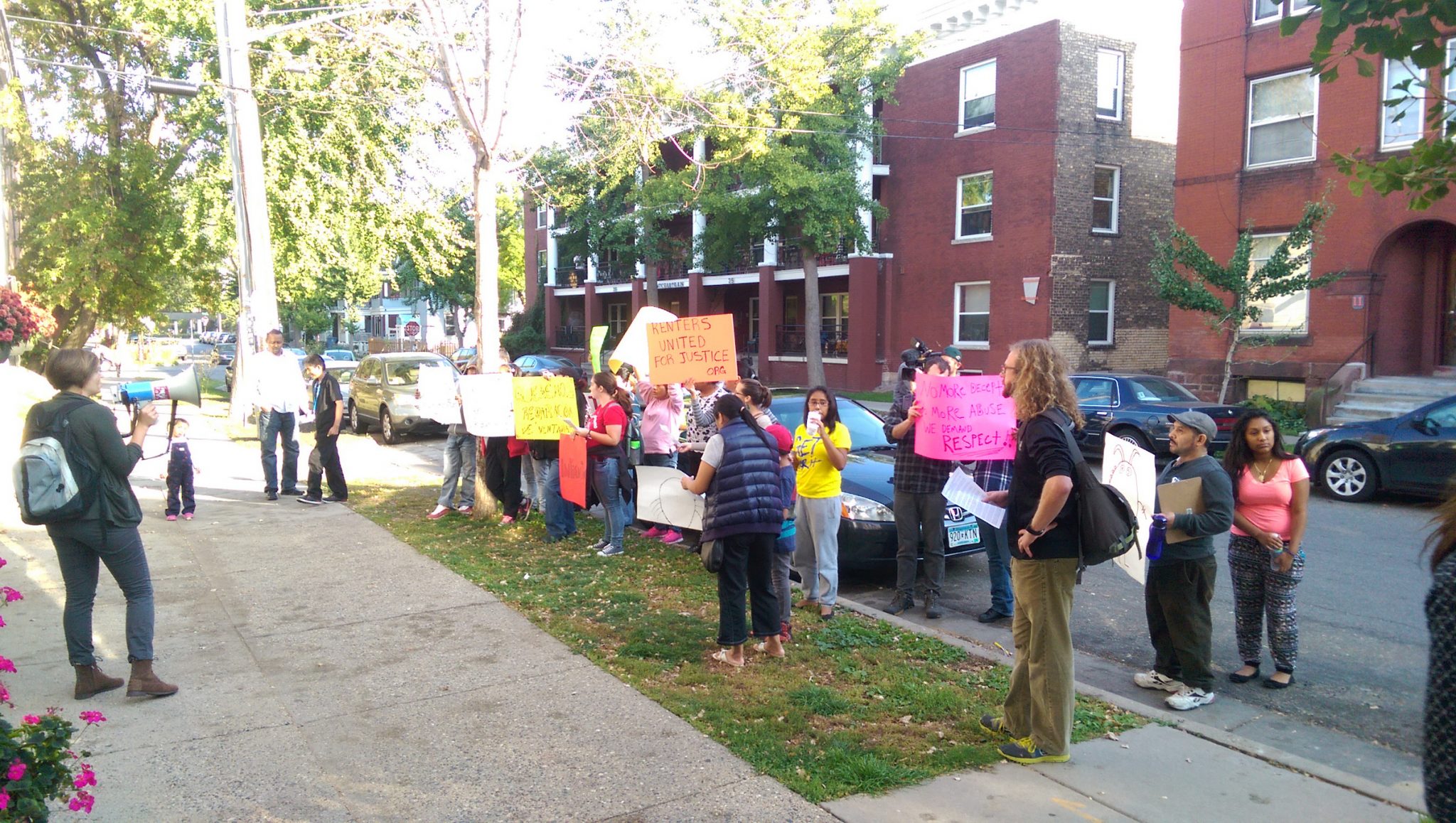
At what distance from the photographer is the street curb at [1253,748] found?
13.7 feet

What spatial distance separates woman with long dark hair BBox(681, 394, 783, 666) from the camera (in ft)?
18.4

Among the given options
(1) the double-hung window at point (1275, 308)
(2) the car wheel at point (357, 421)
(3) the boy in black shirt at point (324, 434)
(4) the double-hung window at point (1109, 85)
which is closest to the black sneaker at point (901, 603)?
(3) the boy in black shirt at point (324, 434)

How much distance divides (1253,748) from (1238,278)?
15469 mm

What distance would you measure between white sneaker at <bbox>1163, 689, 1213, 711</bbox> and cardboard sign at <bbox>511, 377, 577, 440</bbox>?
5.41 meters

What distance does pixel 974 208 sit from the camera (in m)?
27.7

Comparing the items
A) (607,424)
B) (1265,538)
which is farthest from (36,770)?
(607,424)

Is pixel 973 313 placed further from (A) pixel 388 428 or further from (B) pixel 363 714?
(B) pixel 363 714

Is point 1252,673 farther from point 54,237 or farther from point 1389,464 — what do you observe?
point 54,237

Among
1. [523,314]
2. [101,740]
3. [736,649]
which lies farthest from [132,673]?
[523,314]

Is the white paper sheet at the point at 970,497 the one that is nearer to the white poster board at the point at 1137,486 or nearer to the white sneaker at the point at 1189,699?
the white poster board at the point at 1137,486

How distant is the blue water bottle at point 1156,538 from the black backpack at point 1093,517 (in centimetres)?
93

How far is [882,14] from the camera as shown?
26406 mm

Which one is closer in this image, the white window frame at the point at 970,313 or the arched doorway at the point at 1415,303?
the arched doorway at the point at 1415,303

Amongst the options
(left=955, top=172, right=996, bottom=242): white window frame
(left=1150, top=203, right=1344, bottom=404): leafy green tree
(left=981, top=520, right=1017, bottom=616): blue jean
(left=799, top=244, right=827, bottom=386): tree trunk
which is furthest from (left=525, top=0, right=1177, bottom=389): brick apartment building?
(left=981, top=520, right=1017, bottom=616): blue jean
